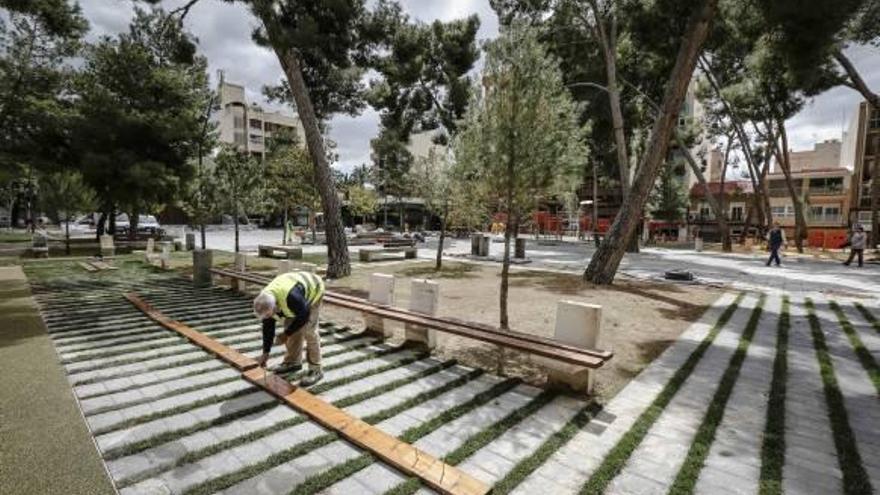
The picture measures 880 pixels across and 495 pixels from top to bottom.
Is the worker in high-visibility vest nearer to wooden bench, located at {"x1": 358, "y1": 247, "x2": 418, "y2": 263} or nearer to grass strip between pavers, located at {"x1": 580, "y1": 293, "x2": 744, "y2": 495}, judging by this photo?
grass strip between pavers, located at {"x1": 580, "y1": 293, "x2": 744, "y2": 495}

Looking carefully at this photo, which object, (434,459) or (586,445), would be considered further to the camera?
(586,445)

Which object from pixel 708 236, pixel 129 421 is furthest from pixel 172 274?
pixel 708 236

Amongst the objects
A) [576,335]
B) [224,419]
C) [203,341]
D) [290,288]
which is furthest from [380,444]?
[203,341]

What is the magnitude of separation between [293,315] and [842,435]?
5408 millimetres

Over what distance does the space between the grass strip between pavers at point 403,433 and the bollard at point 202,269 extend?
9.45 meters

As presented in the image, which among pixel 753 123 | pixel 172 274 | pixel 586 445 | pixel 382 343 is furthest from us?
pixel 753 123

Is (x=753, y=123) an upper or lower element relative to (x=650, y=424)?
upper

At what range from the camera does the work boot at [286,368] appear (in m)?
5.52

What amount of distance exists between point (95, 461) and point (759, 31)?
17.0 m

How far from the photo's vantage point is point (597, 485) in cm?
342

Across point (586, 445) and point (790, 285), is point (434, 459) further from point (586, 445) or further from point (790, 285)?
point (790, 285)

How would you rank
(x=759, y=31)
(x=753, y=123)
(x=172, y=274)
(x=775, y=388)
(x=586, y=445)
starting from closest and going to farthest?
(x=586, y=445) → (x=775, y=388) → (x=759, y=31) → (x=172, y=274) → (x=753, y=123)

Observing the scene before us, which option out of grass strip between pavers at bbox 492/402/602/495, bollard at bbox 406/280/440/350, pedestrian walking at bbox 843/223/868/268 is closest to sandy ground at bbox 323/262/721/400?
bollard at bbox 406/280/440/350

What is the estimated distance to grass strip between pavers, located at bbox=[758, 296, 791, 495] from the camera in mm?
3455
